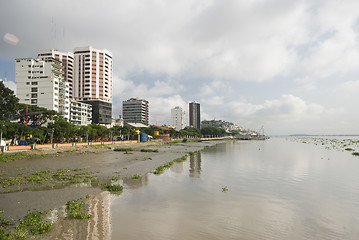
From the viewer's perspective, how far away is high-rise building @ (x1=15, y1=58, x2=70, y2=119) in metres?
113

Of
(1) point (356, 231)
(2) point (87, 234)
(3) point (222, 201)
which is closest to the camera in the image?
(2) point (87, 234)

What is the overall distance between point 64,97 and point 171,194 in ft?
396

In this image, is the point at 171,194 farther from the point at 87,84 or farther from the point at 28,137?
the point at 87,84

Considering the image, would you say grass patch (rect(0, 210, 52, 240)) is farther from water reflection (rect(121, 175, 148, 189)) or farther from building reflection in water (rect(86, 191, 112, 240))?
water reflection (rect(121, 175, 148, 189))

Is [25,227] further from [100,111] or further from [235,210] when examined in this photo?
[100,111]

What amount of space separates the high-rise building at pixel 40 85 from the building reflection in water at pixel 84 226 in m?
115

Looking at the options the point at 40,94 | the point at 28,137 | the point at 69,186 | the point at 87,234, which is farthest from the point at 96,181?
the point at 40,94

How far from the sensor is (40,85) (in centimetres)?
11400

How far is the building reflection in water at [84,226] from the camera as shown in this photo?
10.7m

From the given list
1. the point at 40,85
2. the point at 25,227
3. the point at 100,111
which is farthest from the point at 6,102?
the point at 100,111

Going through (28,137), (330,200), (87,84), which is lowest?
(330,200)

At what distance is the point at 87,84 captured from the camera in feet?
510

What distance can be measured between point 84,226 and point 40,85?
125469mm

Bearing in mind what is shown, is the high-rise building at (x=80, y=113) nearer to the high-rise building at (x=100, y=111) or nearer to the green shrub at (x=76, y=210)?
the high-rise building at (x=100, y=111)
